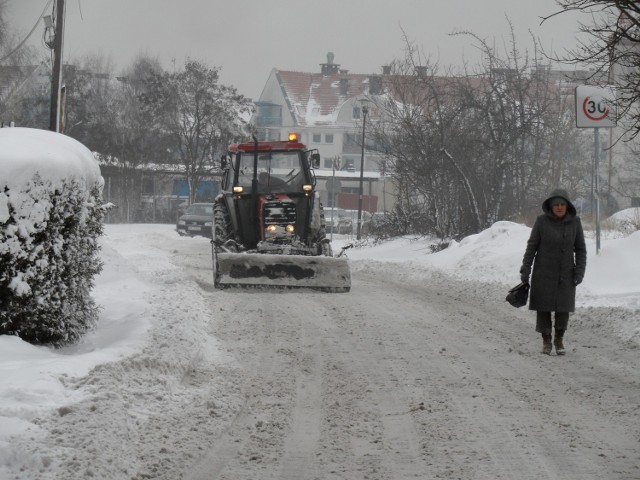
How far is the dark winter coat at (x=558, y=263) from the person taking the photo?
994 centimetres

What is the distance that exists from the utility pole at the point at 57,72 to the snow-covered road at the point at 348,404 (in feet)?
43.7

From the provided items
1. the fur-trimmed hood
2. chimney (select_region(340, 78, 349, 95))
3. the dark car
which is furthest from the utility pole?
chimney (select_region(340, 78, 349, 95))

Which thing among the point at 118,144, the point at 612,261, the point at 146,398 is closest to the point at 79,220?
the point at 146,398

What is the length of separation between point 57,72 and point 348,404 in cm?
1948

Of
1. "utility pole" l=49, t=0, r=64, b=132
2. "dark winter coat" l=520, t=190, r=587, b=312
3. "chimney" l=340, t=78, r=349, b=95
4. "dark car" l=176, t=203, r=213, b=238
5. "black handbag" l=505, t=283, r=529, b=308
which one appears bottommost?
"dark car" l=176, t=203, r=213, b=238

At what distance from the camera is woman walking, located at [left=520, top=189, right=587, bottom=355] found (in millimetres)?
9906

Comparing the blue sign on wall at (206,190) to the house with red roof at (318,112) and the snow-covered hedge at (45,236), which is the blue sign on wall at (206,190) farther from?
the snow-covered hedge at (45,236)

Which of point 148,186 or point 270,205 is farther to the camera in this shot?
point 148,186

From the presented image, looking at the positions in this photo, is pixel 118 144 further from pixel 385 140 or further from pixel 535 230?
pixel 535 230

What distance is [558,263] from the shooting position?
10008mm

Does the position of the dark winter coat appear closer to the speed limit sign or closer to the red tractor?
the speed limit sign

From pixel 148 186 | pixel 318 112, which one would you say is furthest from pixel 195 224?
pixel 318 112

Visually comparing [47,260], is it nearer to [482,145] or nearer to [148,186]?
[482,145]

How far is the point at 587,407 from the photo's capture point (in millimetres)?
7160
